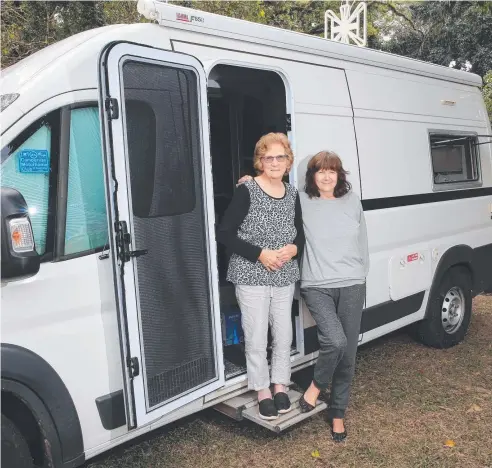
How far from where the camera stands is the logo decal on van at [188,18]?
9.96ft

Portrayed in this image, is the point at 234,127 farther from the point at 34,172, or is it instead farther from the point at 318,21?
the point at 318,21

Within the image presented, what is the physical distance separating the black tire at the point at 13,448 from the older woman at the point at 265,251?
4.56 ft

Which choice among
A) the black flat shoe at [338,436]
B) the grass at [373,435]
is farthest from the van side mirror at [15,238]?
the black flat shoe at [338,436]

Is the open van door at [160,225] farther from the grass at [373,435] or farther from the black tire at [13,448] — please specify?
the grass at [373,435]

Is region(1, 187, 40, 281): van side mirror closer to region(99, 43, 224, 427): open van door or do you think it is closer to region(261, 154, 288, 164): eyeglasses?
region(99, 43, 224, 427): open van door

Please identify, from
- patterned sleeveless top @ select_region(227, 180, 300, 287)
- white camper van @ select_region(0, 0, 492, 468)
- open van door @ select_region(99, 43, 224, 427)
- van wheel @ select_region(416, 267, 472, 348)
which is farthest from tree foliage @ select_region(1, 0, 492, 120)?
patterned sleeveless top @ select_region(227, 180, 300, 287)

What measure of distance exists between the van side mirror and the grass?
1.63 metres

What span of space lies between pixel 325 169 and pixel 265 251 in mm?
668

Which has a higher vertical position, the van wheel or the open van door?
the open van door

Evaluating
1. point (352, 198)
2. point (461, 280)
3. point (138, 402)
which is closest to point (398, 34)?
point (461, 280)

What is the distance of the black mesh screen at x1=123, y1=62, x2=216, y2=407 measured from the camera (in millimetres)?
2801

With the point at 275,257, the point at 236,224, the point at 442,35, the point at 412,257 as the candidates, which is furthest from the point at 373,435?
the point at 442,35

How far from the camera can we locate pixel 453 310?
5355 millimetres

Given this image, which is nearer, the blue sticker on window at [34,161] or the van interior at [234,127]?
the blue sticker on window at [34,161]
